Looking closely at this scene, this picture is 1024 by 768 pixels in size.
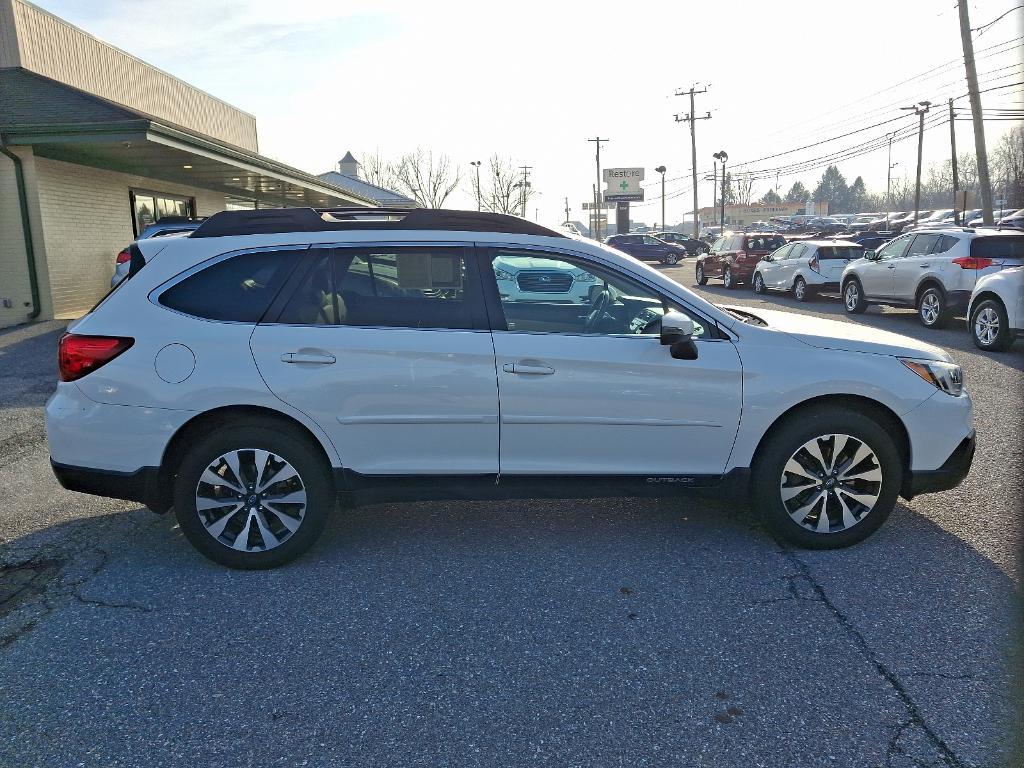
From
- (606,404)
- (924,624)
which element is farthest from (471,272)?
(924,624)

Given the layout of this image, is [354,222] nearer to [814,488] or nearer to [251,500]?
→ [251,500]

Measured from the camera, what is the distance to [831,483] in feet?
13.0

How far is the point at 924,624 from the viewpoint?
325 centimetres

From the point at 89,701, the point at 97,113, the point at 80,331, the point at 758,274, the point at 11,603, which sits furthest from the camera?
the point at 758,274

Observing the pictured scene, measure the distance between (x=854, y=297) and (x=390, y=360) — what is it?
14.1 metres

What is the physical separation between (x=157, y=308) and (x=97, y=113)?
11869 millimetres

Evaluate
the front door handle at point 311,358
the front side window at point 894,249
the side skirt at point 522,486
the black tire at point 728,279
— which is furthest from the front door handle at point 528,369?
the black tire at point 728,279

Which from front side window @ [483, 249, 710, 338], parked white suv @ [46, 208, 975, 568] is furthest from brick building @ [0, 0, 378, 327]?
front side window @ [483, 249, 710, 338]

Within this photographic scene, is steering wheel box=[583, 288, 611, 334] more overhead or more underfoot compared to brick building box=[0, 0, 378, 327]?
more underfoot

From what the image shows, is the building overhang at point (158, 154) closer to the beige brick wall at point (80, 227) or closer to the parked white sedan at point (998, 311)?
the beige brick wall at point (80, 227)

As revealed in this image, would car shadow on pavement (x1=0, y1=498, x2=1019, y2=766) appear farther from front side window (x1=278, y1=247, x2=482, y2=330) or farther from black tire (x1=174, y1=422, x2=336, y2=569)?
front side window (x1=278, y1=247, x2=482, y2=330)

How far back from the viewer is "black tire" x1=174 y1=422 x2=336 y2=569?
372 centimetres

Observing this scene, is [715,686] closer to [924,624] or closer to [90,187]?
[924,624]

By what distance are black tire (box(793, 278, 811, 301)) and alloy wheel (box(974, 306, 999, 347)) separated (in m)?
7.78
